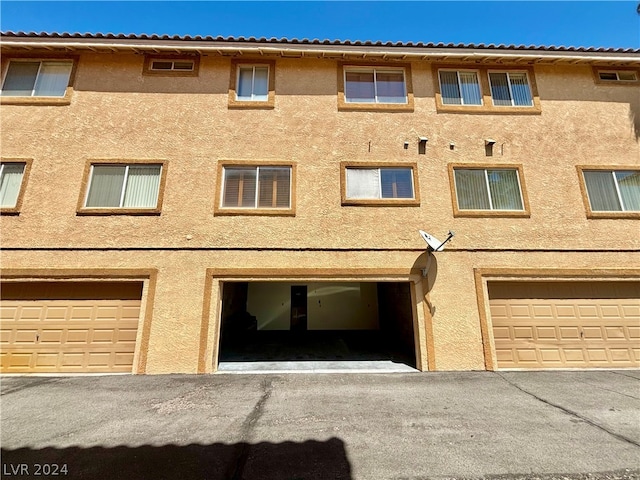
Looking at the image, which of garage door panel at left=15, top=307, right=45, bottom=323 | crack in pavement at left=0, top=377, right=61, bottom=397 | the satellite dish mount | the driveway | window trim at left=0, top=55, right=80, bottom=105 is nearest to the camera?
the driveway

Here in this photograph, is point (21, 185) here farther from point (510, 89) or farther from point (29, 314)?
point (510, 89)

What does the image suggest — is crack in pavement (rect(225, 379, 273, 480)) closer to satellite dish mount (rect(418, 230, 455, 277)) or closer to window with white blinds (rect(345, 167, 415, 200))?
satellite dish mount (rect(418, 230, 455, 277))

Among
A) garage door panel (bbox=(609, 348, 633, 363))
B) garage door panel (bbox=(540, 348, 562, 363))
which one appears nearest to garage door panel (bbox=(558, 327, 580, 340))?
garage door panel (bbox=(540, 348, 562, 363))

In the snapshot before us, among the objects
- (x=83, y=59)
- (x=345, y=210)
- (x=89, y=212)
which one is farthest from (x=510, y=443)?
(x=83, y=59)

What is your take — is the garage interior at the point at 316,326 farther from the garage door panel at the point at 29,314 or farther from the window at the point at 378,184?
the garage door panel at the point at 29,314

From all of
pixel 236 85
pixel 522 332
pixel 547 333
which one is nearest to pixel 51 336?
pixel 236 85

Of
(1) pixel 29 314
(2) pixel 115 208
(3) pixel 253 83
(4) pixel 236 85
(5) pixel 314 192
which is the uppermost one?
(3) pixel 253 83

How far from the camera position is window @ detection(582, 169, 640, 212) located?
8367 millimetres

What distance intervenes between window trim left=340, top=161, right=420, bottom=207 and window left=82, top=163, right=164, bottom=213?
5.26m

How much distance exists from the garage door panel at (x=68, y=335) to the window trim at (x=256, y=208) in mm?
3419

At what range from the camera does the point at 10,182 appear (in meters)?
7.90

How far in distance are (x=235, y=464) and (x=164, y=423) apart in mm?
1884

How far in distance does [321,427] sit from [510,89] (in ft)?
37.0

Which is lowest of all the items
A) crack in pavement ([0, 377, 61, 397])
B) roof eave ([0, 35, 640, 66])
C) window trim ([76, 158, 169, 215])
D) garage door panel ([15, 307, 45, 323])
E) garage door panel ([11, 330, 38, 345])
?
crack in pavement ([0, 377, 61, 397])
